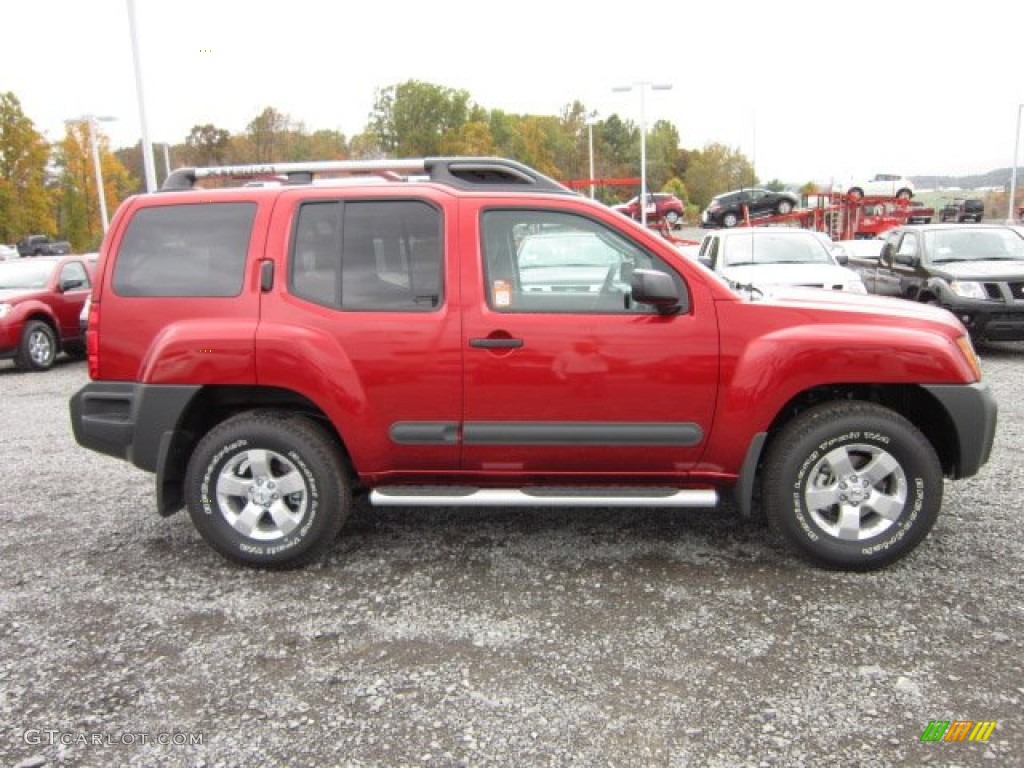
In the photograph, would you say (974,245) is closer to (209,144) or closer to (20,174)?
(20,174)

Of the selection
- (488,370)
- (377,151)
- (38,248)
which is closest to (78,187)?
(38,248)

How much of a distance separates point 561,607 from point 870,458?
1.66m

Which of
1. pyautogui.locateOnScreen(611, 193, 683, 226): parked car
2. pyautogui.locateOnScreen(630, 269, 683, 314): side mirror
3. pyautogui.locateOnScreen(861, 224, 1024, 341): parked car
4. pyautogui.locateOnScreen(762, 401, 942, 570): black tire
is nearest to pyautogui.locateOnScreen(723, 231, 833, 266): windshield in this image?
pyautogui.locateOnScreen(861, 224, 1024, 341): parked car

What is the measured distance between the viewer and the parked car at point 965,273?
9.88 meters

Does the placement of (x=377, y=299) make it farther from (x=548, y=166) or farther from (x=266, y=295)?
(x=548, y=166)

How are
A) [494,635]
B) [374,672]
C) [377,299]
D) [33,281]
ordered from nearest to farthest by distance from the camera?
[374,672], [494,635], [377,299], [33,281]

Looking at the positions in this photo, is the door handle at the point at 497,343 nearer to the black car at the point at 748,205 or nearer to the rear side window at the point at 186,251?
the rear side window at the point at 186,251

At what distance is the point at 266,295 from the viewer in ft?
13.3

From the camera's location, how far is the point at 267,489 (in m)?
4.14

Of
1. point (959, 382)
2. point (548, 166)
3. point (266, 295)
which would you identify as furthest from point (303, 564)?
point (548, 166)

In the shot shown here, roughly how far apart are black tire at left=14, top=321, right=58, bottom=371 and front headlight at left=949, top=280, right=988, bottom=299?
12.3 metres

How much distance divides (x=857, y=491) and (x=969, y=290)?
736 centimetres

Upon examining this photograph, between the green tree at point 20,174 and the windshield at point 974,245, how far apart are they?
35.2 meters

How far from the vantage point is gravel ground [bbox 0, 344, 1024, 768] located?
9.21ft
